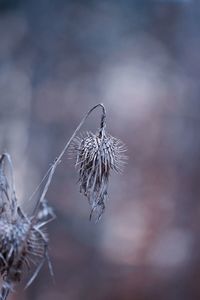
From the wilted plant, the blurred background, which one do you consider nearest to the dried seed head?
the wilted plant

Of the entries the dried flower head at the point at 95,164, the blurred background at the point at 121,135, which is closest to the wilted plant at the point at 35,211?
the dried flower head at the point at 95,164

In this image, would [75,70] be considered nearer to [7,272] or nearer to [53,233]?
[53,233]

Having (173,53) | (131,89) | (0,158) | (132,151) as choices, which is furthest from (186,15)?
(0,158)

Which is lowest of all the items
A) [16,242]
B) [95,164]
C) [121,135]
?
[16,242]

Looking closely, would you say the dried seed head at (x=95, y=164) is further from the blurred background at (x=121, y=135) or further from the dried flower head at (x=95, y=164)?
the blurred background at (x=121, y=135)

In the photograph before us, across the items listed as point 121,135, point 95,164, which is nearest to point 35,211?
point 95,164

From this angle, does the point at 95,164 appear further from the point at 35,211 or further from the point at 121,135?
the point at 121,135
